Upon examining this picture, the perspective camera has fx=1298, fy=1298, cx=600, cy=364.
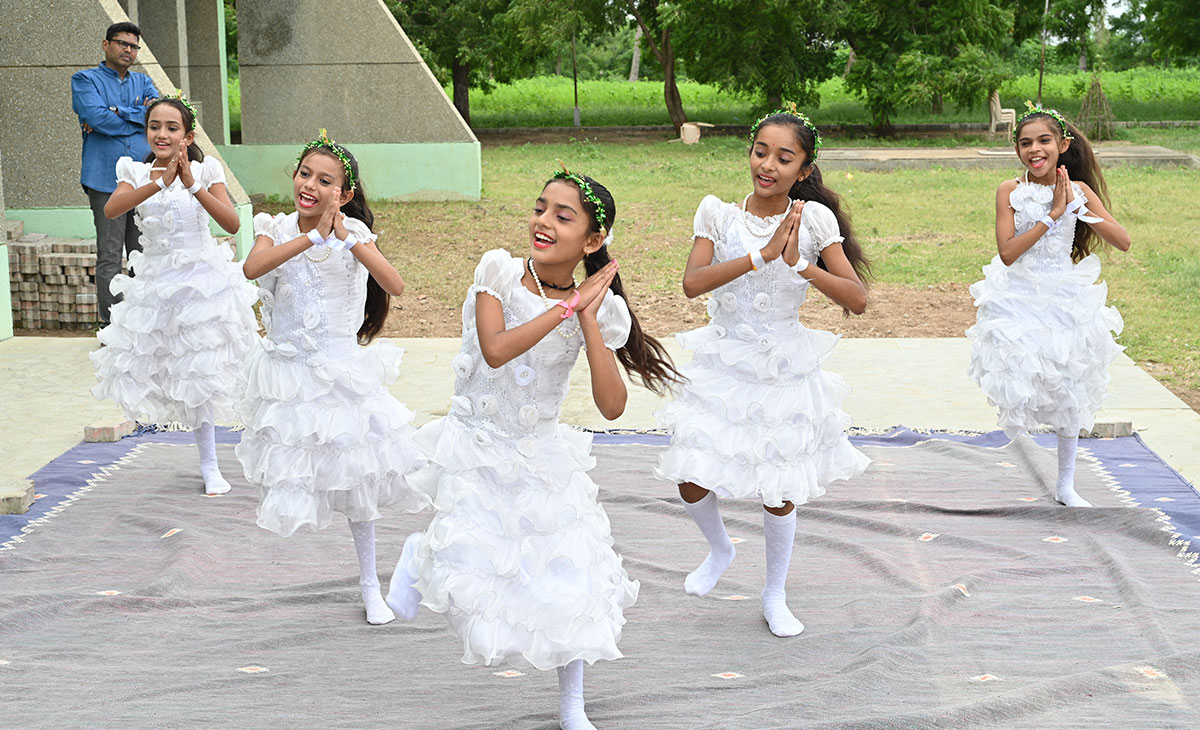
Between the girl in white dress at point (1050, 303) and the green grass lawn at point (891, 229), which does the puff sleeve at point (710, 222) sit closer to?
the girl in white dress at point (1050, 303)

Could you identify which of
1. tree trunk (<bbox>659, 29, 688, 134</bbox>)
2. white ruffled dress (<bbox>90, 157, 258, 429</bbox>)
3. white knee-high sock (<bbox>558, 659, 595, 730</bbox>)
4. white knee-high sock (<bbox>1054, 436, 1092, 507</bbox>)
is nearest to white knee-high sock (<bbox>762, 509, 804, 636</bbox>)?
white knee-high sock (<bbox>558, 659, 595, 730</bbox>)

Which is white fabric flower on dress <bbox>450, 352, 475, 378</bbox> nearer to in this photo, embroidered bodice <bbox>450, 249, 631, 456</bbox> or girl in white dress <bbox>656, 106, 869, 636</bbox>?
embroidered bodice <bbox>450, 249, 631, 456</bbox>

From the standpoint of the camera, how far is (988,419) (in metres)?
7.08

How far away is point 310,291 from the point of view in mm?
4438

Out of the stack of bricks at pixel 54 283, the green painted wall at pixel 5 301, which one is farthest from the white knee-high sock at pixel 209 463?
the stack of bricks at pixel 54 283

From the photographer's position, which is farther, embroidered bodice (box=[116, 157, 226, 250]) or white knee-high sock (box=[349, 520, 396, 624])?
embroidered bodice (box=[116, 157, 226, 250])

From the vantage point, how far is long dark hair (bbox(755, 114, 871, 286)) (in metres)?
4.34

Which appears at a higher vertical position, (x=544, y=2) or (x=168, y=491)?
(x=544, y=2)

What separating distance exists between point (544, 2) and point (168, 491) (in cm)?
2332

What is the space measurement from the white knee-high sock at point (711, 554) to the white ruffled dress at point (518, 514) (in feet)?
3.36

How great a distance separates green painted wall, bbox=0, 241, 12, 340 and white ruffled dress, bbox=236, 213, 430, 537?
542 centimetres

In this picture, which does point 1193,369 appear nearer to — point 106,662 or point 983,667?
point 983,667

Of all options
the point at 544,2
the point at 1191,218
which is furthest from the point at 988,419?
the point at 544,2

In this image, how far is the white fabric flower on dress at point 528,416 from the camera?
139 inches
